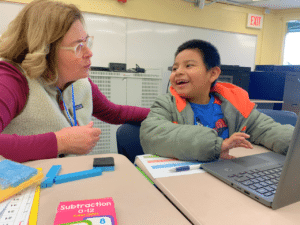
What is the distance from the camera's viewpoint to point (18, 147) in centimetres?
64

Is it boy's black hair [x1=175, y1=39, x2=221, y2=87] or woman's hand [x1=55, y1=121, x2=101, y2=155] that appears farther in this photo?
boy's black hair [x1=175, y1=39, x2=221, y2=87]

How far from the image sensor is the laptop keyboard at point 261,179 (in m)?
0.50

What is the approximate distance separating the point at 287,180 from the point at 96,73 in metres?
2.17

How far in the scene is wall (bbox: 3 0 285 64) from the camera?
3.08 metres

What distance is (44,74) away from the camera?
935 millimetres

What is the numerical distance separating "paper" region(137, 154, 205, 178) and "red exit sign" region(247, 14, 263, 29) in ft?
13.9

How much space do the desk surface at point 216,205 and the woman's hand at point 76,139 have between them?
1.04 feet

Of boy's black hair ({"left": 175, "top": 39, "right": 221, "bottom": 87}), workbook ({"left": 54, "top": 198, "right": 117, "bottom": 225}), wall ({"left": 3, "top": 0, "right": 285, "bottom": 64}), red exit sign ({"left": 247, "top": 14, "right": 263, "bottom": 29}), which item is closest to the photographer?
workbook ({"left": 54, "top": 198, "right": 117, "bottom": 225})

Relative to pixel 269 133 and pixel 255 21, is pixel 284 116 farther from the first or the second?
pixel 255 21

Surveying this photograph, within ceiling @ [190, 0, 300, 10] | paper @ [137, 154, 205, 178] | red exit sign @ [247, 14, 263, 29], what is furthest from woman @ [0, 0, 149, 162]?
red exit sign @ [247, 14, 263, 29]

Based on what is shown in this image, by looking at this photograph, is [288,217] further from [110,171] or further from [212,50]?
[212,50]

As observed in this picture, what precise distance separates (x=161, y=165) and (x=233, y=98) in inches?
24.6

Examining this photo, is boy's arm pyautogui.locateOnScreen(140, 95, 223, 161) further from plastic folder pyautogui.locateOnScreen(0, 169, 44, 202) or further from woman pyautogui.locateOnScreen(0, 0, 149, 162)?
plastic folder pyautogui.locateOnScreen(0, 169, 44, 202)

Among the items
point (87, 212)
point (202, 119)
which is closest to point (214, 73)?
point (202, 119)
